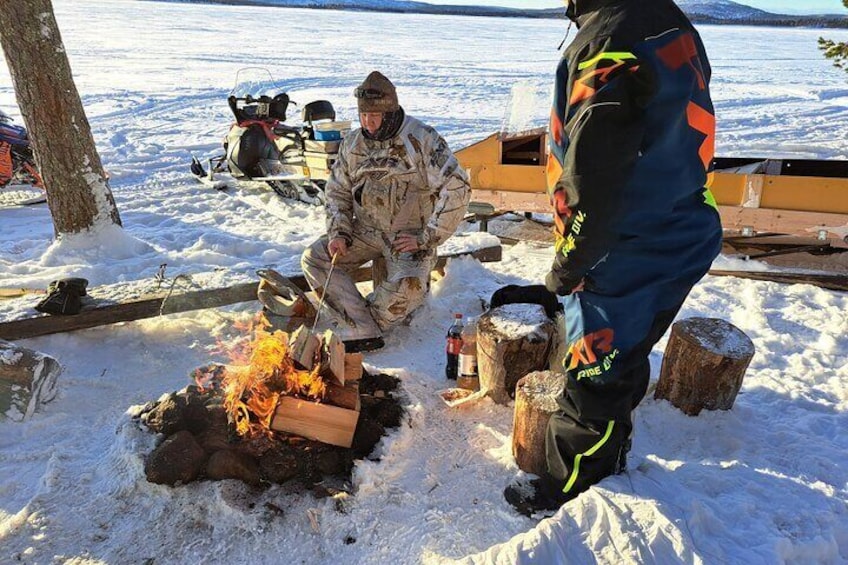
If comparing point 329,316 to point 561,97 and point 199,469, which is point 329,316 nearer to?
point 199,469

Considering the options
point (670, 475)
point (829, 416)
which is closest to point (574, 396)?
point (670, 475)

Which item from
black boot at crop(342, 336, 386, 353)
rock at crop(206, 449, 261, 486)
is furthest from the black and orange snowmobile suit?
black boot at crop(342, 336, 386, 353)

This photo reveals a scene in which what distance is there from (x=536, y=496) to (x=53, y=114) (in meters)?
4.89

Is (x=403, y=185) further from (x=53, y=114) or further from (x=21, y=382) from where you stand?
(x=53, y=114)

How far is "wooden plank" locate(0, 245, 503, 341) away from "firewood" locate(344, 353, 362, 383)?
1436mm

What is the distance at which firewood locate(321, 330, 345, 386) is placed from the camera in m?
2.74

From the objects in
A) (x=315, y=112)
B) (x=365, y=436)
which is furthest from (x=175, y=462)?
(x=315, y=112)

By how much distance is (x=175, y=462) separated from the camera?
2.51 meters

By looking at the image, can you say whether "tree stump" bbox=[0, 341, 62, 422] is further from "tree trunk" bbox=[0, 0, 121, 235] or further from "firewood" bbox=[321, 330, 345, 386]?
"tree trunk" bbox=[0, 0, 121, 235]

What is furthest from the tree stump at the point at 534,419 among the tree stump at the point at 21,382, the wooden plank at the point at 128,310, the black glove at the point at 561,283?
the tree stump at the point at 21,382

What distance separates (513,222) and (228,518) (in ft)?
17.7

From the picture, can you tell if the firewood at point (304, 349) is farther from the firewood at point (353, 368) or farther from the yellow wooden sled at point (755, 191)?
the yellow wooden sled at point (755, 191)

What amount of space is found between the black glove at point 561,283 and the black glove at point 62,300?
3.06m

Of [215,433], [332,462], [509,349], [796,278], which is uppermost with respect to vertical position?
[509,349]
